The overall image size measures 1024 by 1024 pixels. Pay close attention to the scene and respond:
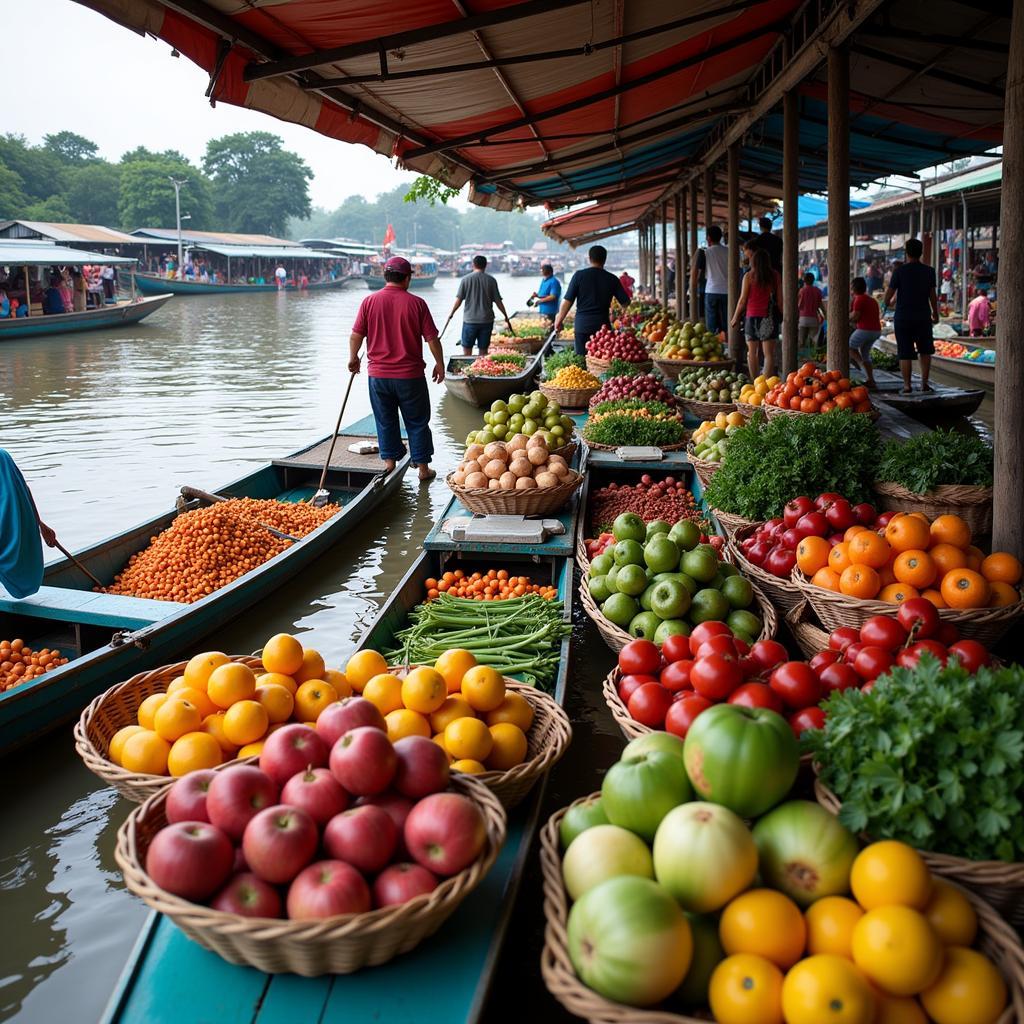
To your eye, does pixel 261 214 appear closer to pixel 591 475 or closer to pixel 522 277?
pixel 522 277

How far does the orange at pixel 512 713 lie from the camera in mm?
2689

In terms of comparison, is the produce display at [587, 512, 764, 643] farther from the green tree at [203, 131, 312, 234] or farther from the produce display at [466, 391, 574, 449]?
the green tree at [203, 131, 312, 234]

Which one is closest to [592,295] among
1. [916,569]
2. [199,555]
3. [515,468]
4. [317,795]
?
[515,468]

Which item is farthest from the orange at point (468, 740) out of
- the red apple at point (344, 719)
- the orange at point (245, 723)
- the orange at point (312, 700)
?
the orange at point (245, 723)

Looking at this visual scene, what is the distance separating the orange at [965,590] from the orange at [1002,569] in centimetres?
14

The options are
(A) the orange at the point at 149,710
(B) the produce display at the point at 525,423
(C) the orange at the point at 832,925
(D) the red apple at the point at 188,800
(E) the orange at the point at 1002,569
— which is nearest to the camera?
(C) the orange at the point at 832,925

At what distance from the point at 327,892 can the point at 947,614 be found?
2.34 meters

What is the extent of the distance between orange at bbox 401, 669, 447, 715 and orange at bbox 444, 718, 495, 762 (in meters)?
0.10

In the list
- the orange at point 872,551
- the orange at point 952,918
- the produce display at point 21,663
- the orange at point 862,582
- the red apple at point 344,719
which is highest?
the orange at point 872,551

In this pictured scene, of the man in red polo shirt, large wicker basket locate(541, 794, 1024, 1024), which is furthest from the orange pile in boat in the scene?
large wicker basket locate(541, 794, 1024, 1024)

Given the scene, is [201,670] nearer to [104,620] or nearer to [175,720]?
[175,720]

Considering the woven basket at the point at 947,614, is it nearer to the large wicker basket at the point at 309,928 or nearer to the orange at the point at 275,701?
the large wicker basket at the point at 309,928

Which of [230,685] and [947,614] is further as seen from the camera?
[947,614]

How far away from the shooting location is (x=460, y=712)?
2594 mm
